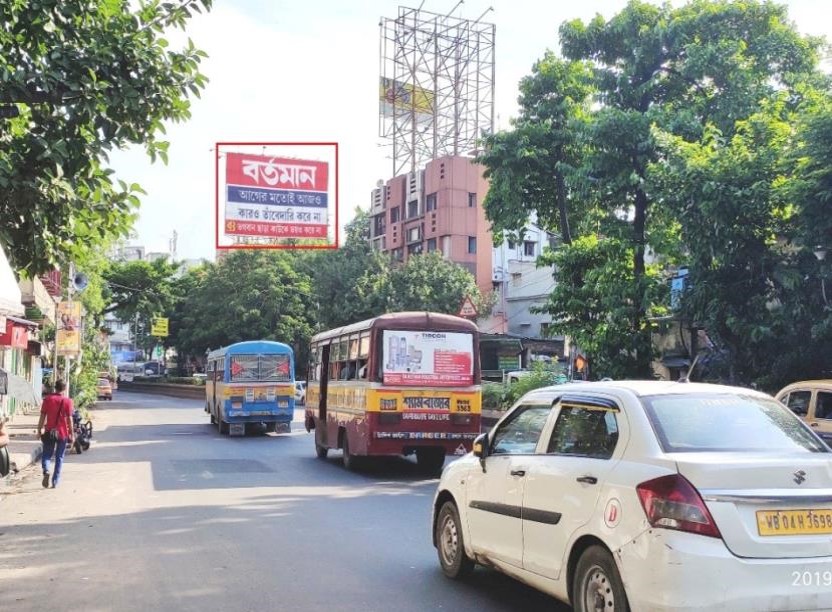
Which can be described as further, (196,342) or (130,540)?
(196,342)

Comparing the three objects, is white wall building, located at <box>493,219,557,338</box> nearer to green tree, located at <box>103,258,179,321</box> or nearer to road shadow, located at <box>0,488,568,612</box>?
green tree, located at <box>103,258,179,321</box>

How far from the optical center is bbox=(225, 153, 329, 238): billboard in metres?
23.4

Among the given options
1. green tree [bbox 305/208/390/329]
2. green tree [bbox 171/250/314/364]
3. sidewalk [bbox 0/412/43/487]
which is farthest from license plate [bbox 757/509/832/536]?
green tree [bbox 171/250/314/364]

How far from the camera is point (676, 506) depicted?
466 centimetres

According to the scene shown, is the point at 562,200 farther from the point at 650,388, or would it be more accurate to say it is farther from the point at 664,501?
the point at 664,501

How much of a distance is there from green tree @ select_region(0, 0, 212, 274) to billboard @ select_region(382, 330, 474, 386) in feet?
23.1

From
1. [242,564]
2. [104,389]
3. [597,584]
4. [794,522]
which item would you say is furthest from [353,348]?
[104,389]

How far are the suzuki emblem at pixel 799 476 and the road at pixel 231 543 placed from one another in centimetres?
244

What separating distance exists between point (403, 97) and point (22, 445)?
144ft

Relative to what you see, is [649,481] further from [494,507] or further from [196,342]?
[196,342]

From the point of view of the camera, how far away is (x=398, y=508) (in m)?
11.6

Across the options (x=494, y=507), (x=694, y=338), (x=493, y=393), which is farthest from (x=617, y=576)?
(x=493, y=393)

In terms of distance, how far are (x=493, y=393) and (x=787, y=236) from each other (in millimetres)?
11045

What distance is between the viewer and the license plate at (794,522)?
4688 mm
